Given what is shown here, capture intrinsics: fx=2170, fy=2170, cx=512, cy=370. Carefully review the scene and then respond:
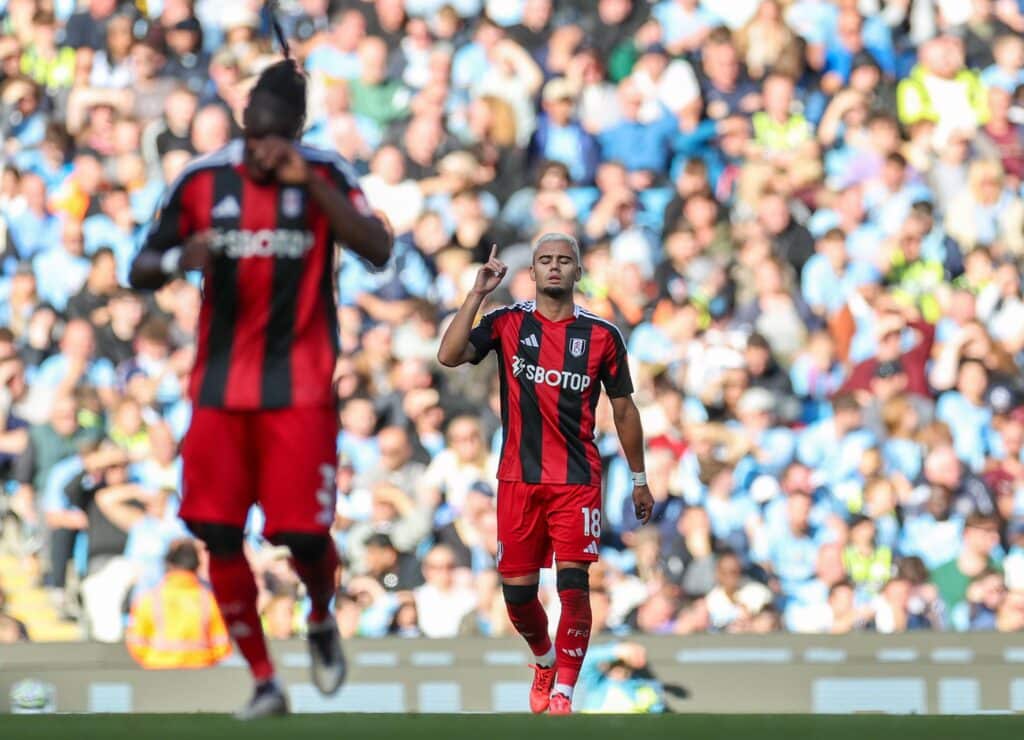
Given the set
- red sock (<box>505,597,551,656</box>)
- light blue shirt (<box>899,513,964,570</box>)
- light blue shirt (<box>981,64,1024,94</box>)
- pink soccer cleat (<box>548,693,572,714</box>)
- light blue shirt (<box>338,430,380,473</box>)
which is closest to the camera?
pink soccer cleat (<box>548,693,572,714</box>)

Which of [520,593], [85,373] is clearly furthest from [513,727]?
[85,373]

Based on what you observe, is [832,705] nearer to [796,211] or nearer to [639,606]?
[639,606]

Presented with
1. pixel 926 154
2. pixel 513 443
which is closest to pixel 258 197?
pixel 513 443

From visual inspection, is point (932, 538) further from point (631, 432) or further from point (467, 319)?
point (467, 319)

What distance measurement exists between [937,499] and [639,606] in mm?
2171

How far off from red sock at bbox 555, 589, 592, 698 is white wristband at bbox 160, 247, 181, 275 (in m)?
→ 2.87

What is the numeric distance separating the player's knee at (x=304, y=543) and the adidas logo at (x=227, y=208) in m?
1.10

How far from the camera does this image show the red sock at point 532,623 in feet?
32.1

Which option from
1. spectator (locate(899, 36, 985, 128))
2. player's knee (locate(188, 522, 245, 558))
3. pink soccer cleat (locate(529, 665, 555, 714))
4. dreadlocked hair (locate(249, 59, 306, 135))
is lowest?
pink soccer cleat (locate(529, 665, 555, 714))

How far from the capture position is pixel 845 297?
50.0 feet

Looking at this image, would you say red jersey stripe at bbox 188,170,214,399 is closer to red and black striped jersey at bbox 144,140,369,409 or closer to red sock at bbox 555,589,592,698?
red and black striped jersey at bbox 144,140,369,409

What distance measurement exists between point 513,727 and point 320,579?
102 cm

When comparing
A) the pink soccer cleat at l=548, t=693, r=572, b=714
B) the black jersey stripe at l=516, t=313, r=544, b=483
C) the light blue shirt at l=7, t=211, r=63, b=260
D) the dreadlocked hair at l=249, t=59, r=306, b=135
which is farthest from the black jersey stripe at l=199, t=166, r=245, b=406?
the light blue shirt at l=7, t=211, r=63, b=260

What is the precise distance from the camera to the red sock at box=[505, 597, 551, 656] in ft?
32.1
